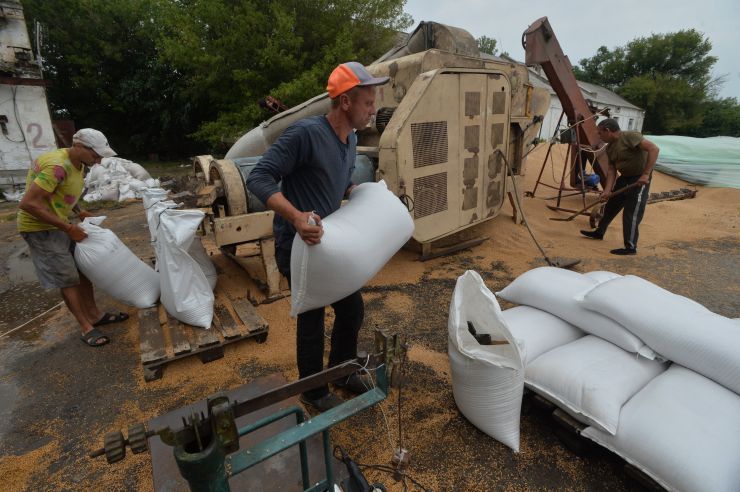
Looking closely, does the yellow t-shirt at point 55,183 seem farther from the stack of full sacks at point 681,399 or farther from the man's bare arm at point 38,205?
the stack of full sacks at point 681,399

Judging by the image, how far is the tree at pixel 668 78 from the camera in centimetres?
2453

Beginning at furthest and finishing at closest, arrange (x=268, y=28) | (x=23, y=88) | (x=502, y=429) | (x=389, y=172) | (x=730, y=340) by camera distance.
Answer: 1. (x=268, y=28)
2. (x=23, y=88)
3. (x=389, y=172)
4. (x=502, y=429)
5. (x=730, y=340)

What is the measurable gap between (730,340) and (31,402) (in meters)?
3.72

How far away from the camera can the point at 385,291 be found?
3.62m

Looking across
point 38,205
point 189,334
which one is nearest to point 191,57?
point 38,205

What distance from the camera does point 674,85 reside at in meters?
24.5

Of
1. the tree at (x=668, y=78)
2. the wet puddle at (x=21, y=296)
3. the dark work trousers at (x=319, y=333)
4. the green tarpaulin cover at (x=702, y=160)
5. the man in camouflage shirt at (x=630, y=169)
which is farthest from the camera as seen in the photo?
the tree at (x=668, y=78)

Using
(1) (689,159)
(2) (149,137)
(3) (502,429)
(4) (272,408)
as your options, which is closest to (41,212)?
(4) (272,408)

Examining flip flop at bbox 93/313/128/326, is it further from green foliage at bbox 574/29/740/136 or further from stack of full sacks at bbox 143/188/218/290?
green foliage at bbox 574/29/740/136

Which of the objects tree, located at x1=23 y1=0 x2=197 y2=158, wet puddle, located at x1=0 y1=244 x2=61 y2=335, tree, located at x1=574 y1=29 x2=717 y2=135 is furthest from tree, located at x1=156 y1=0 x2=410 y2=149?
tree, located at x1=574 y1=29 x2=717 y2=135

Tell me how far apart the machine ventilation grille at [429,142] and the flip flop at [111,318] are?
2857 millimetres

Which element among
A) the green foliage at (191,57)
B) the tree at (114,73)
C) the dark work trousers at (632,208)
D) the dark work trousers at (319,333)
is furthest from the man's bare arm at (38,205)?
the tree at (114,73)

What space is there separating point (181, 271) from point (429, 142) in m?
2.48

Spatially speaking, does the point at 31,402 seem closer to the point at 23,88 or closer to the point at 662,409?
the point at 662,409
